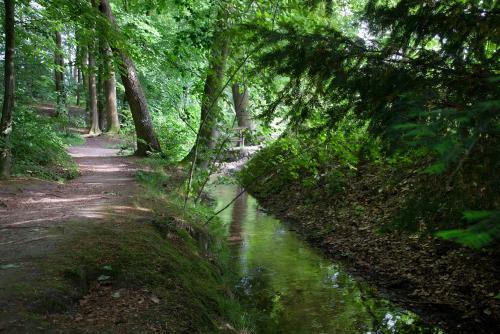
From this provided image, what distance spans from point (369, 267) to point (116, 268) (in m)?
4.78

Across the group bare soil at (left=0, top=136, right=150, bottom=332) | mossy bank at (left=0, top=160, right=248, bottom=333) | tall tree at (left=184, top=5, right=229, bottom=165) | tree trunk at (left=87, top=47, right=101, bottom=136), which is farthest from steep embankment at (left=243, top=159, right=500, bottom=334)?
tree trunk at (left=87, top=47, right=101, bottom=136)

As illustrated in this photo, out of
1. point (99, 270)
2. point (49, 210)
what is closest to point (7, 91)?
point (49, 210)

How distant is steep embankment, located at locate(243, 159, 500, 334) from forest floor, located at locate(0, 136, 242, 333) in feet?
7.35

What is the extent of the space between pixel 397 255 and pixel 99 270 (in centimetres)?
529

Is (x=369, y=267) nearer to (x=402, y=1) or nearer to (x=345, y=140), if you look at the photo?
(x=345, y=140)

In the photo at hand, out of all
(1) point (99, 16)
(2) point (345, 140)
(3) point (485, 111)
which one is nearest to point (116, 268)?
(3) point (485, 111)

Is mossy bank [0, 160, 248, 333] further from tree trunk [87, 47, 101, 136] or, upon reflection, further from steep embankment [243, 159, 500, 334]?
tree trunk [87, 47, 101, 136]

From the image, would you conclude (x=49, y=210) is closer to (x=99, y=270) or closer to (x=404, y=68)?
(x=99, y=270)

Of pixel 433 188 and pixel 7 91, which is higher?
pixel 7 91

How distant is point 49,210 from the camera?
21.6 ft

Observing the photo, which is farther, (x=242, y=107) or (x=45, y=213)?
(x=242, y=107)

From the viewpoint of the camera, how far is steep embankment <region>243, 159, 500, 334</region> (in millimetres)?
5590

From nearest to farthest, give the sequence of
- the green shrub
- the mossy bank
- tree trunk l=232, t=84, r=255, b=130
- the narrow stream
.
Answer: the mossy bank, the narrow stream, tree trunk l=232, t=84, r=255, b=130, the green shrub

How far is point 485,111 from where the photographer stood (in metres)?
2.31
